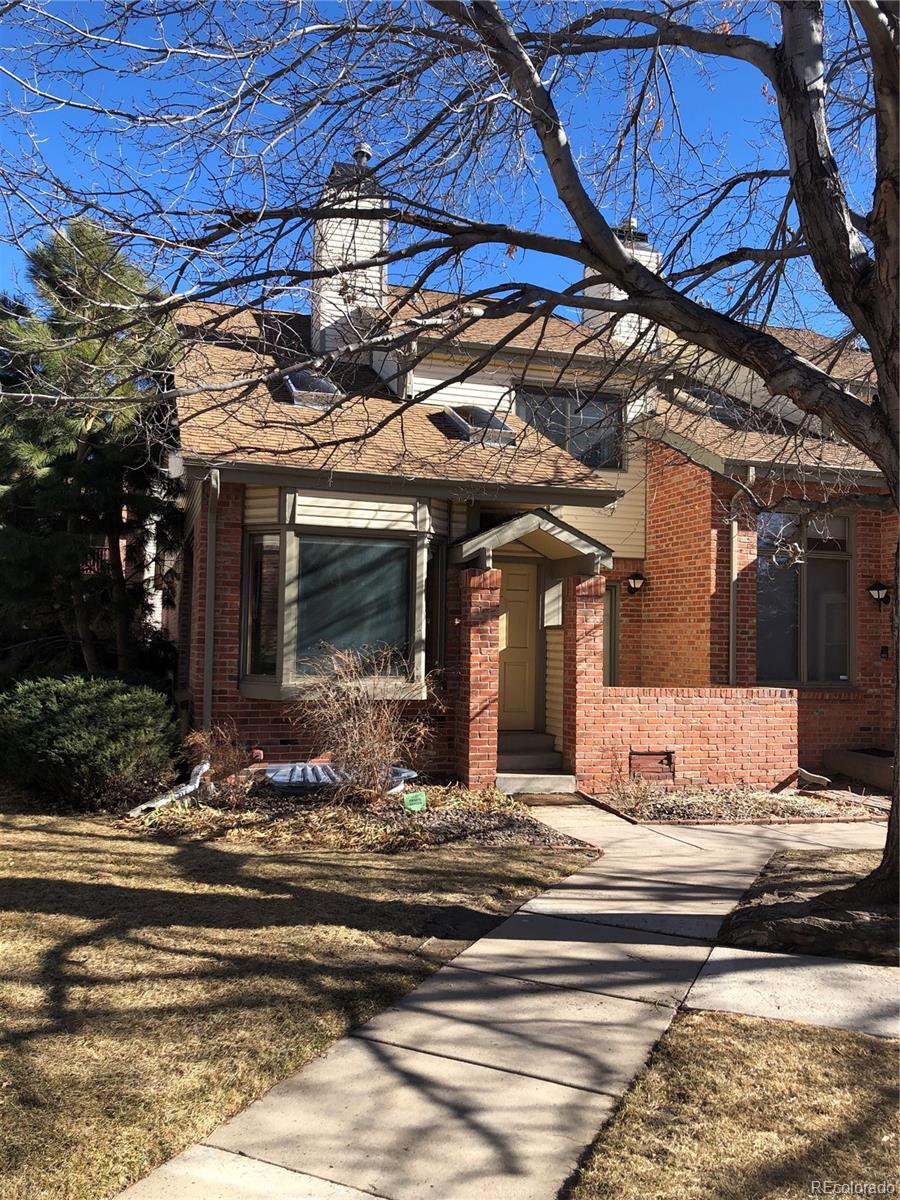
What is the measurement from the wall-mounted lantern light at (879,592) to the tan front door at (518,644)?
183 inches

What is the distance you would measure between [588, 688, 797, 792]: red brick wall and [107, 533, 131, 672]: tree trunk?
5.99m

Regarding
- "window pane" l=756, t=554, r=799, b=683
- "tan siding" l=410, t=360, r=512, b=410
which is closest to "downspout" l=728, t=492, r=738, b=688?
"window pane" l=756, t=554, r=799, b=683

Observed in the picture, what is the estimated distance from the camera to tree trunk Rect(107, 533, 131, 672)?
11.9 meters

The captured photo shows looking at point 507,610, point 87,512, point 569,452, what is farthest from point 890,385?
point 87,512

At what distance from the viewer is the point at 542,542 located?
430 inches

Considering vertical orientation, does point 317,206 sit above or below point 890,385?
above

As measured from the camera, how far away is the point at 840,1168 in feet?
10.1

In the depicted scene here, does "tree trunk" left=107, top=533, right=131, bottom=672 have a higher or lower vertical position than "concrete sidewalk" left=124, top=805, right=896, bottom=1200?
higher

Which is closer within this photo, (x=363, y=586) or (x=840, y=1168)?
(x=840, y=1168)

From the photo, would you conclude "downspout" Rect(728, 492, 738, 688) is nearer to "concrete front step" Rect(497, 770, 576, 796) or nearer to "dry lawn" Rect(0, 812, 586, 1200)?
"concrete front step" Rect(497, 770, 576, 796)

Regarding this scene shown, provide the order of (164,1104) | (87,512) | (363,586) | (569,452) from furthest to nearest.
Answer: (569,452) → (87,512) → (363,586) → (164,1104)

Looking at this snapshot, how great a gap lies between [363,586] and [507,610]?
7.81ft

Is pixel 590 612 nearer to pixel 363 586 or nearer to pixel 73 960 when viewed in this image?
pixel 363 586

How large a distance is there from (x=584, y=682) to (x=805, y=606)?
3.92 metres
